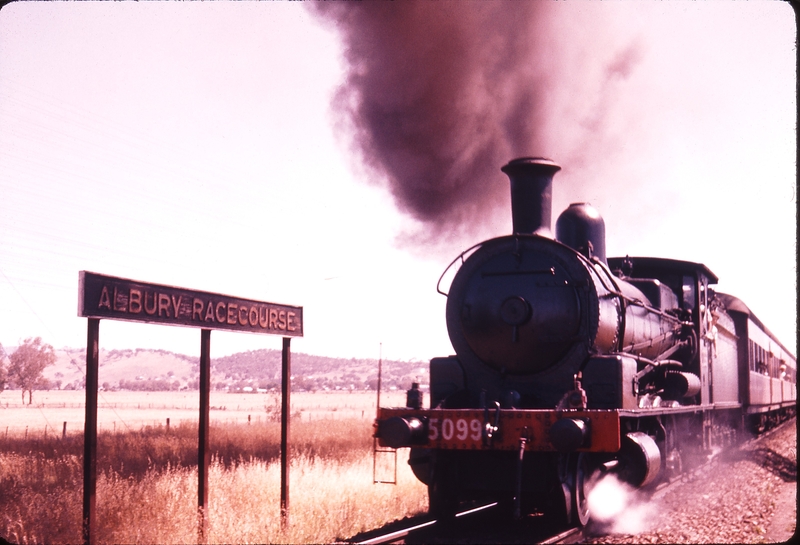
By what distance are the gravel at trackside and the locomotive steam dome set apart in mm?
1953

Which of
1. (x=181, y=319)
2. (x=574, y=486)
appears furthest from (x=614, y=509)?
(x=181, y=319)

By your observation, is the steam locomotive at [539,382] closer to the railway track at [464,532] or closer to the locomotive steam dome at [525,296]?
the locomotive steam dome at [525,296]

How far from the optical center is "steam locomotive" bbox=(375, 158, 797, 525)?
712 cm

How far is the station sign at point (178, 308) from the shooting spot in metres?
5.78

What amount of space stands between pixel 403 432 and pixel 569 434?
1615mm

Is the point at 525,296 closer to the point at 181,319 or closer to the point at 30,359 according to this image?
the point at 181,319

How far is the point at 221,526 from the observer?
23.8 feet

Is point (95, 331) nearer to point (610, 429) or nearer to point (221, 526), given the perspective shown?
point (221, 526)

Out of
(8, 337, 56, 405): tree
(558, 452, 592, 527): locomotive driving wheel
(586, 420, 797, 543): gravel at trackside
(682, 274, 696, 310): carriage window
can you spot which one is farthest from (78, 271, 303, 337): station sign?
(8, 337, 56, 405): tree

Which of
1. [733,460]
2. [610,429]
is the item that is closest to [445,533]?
[610,429]

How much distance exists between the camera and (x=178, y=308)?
6.72 metres

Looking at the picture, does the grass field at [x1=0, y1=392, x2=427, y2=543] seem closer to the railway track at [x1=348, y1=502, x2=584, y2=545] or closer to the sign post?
the sign post

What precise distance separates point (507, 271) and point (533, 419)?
1.76 metres

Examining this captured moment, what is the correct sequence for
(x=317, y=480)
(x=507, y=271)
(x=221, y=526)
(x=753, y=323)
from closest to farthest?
(x=221, y=526)
(x=507, y=271)
(x=317, y=480)
(x=753, y=323)
